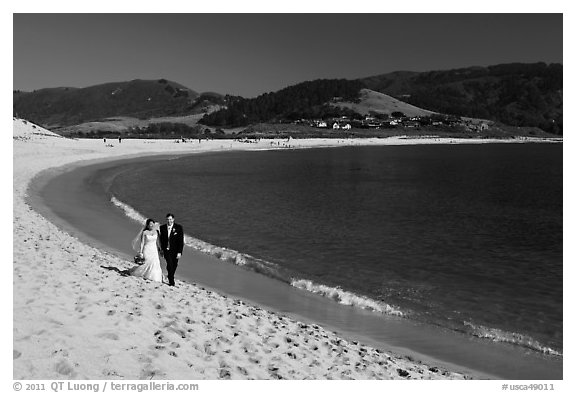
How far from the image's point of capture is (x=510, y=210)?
111 feet

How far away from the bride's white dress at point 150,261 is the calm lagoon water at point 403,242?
4.50 meters

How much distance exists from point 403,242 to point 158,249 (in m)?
12.8

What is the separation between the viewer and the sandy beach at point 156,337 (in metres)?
7.60

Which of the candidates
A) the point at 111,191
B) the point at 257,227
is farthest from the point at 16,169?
the point at 257,227

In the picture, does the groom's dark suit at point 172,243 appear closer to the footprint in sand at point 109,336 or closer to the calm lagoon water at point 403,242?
the calm lagoon water at point 403,242

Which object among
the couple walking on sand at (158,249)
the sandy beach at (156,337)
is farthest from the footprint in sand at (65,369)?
the couple walking on sand at (158,249)

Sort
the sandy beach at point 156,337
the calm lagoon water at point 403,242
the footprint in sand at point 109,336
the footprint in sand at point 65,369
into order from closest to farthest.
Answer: the footprint in sand at point 65,369, the sandy beach at point 156,337, the footprint in sand at point 109,336, the calm lagoon water at point 403,242

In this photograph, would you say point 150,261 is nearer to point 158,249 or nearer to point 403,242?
point 158,249

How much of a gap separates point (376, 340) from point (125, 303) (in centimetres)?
569

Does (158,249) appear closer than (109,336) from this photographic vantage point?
No

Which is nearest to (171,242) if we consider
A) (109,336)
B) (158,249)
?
(158,249)

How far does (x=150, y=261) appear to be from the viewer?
514 inches

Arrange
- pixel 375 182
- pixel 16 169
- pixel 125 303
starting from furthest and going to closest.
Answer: pixel 375 182, pixel 16 169, pixel 125 303
